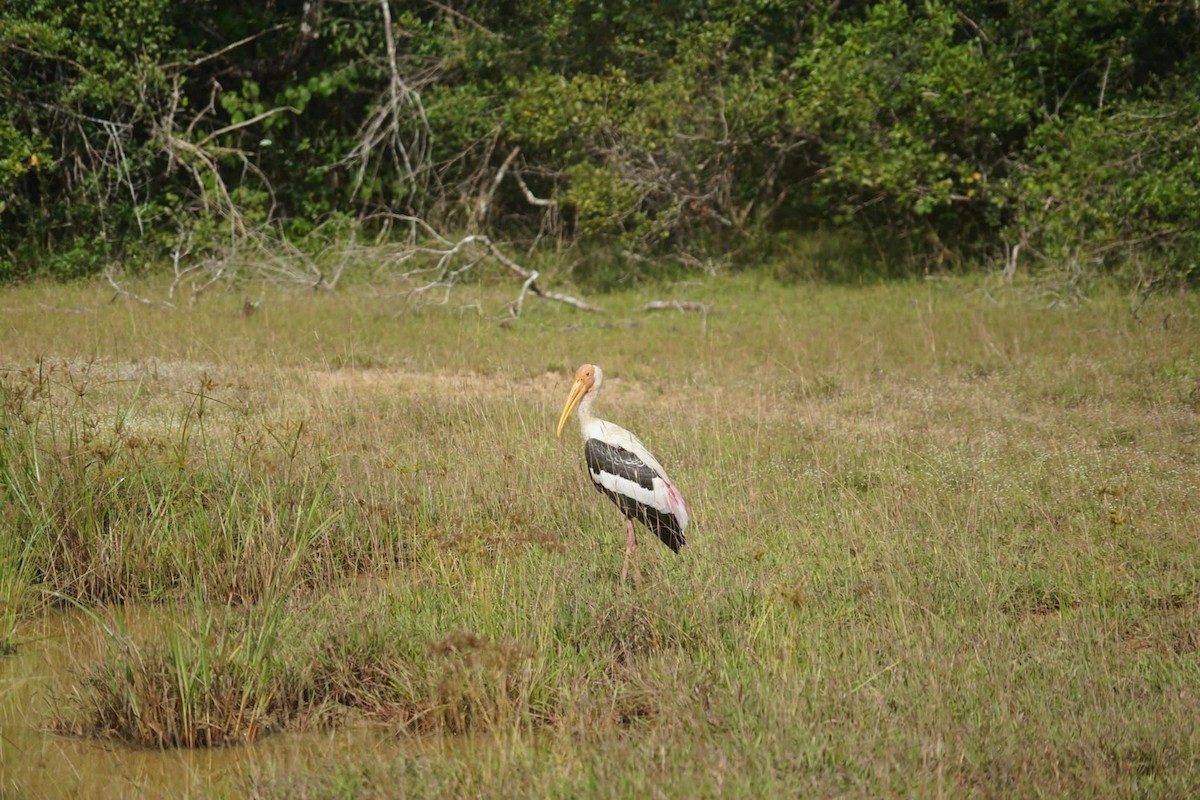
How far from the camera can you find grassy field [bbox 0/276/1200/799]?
3781mm

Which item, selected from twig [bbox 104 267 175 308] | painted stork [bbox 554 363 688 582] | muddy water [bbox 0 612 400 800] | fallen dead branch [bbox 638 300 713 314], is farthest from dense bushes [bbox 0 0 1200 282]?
muddy water [bbox 0 612 400 800]

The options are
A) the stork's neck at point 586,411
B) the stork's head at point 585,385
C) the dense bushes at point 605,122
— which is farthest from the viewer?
the dense bushes at point 605,122

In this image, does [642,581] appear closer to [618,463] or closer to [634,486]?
[634,486]

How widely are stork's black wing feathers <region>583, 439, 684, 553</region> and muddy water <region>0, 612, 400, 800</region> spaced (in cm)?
162

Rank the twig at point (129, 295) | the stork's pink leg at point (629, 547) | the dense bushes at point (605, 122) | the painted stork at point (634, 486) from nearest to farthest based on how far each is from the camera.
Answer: the stork's pink leg at point (629, 547) → the painted stork at point (634, 486) → the twig at point (129, 295) → the dense bushes at point (605, 122)

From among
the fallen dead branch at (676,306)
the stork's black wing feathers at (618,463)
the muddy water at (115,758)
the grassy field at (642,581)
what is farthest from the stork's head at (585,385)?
the fallen dead branch at (676,306)

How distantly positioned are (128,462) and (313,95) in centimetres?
1076

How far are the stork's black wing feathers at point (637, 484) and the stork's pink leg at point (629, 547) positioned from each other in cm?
5

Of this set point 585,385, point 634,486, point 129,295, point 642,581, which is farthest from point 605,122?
point 642,581

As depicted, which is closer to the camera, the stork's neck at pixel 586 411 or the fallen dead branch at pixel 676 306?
the stork's neck at pixel 586 411

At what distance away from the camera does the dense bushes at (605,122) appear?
1272 centimetres

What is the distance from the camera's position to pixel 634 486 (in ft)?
18.1

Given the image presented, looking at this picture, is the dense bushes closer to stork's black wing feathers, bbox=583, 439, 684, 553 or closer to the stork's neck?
the stork's neck

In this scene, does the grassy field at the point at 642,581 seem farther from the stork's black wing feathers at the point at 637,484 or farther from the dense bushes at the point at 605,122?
the dense bushes at the point at 605,122
